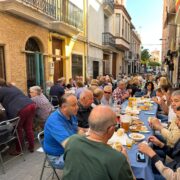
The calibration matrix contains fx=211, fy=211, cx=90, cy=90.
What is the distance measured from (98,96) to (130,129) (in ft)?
5.13

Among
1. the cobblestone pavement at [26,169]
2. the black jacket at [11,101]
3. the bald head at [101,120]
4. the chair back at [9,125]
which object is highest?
the bald head at [101,120]

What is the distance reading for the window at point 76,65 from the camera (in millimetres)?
11684

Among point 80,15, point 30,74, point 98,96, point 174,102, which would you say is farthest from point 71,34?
point 174,102

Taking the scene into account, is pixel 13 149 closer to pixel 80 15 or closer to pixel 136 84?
pixel 136 84

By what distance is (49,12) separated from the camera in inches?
331

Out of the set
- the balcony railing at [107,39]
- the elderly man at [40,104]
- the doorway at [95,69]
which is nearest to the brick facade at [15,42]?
the elderly man at [40,104]

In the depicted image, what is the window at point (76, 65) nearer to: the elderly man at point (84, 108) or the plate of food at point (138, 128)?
the elderly man at point (84, 108)

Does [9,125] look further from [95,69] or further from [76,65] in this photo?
[95,69]

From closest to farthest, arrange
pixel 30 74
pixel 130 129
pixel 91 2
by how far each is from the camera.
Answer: pixel 130 129 → pixel 30 74 → pixel 91 2

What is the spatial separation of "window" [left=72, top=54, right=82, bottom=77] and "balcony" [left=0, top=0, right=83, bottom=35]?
1499 mm

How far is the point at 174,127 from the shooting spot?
9.50ft

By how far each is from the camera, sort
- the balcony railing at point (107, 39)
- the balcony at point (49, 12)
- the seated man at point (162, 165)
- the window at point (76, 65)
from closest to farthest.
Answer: the seated man at point (162, 165), the balcony at point (49, 12), the window at point (76, 65), the balcony railing at point (107, 39)

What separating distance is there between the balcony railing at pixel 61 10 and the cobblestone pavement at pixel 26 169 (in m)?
4.94

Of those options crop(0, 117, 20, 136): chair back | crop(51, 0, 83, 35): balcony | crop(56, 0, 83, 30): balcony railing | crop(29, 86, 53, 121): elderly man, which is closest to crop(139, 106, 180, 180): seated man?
crop(0, 117, 20, 136): chair back
